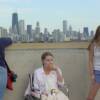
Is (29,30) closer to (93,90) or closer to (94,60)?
(94,60)

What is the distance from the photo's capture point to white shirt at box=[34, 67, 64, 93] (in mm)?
7079

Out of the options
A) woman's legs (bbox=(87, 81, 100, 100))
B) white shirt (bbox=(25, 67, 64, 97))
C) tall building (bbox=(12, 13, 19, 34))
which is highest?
tall building (bbox=(12, 13, 19, 34))

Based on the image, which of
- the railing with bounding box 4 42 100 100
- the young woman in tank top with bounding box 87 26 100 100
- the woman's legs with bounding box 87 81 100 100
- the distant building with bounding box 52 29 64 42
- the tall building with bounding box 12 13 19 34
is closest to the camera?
the young woman in tank top with bounding box 87 26 100 100

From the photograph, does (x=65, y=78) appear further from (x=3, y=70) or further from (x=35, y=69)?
(x=3, y=70)

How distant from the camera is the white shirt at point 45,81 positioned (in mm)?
7079

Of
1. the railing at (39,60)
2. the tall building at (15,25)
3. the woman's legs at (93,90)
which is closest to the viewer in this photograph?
the woman's legs at (93,90)

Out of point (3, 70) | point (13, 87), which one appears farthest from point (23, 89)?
point (3, 70)

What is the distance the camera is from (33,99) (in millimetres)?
6945

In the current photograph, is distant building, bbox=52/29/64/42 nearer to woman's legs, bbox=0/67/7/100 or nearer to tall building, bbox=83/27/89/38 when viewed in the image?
tall building, bbox=83/27/89/38

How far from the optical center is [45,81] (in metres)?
7.15

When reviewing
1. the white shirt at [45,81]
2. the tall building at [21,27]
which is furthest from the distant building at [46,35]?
the white shirt at [45,81]

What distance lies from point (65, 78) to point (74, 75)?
0.16 meters

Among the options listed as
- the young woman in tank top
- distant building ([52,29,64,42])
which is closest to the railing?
distant building ([52,29,64,42])

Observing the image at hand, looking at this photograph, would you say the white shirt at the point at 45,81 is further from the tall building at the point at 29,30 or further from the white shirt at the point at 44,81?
the tall building at the point at 29,30
